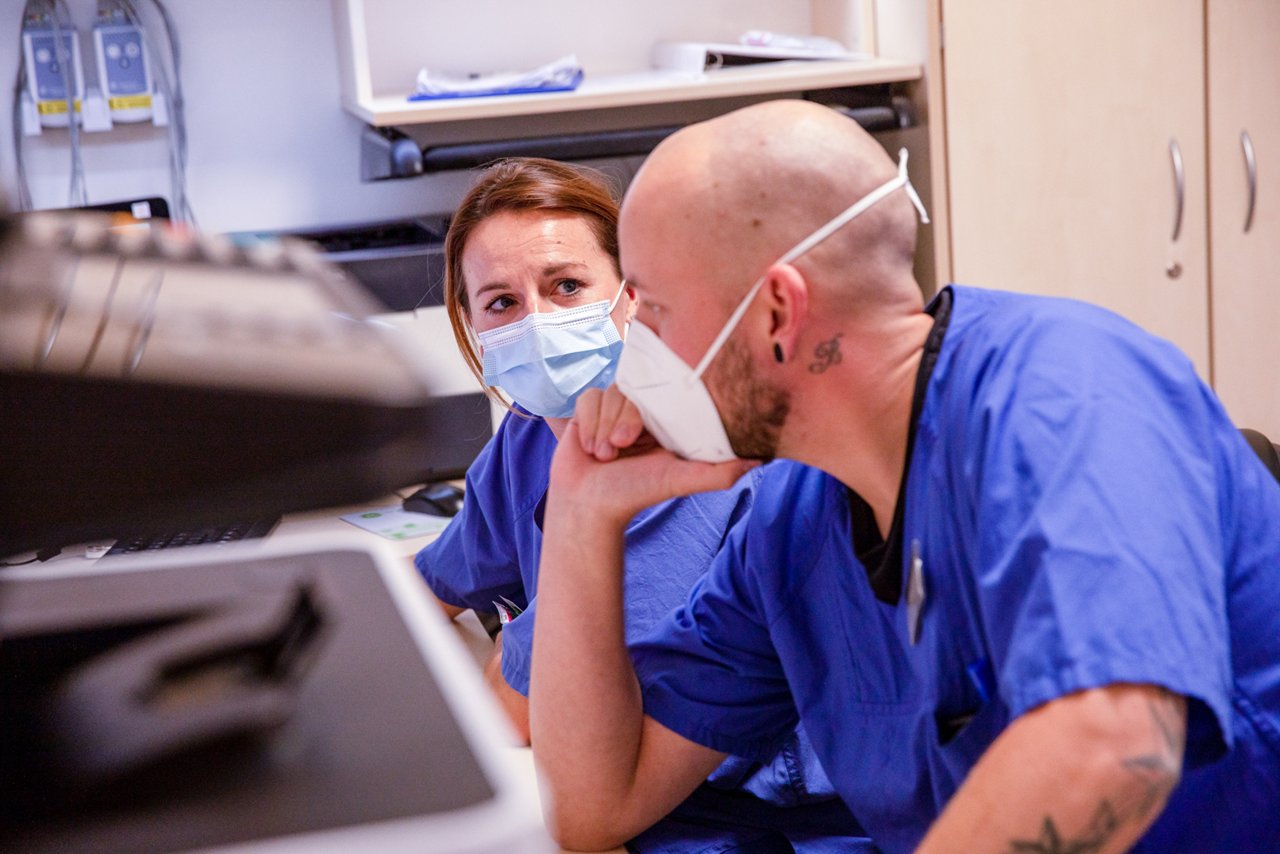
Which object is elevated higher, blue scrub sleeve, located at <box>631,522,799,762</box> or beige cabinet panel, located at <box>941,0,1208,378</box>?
beige cabinet panel, located at <box>941,0,1208,378</box>

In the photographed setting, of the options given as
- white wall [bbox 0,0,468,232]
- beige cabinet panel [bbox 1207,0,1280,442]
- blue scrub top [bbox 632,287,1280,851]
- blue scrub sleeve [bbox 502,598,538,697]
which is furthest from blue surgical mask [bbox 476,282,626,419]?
beige cabinet panel [bbox 1207,0,1280,442]

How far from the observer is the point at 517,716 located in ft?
4.35

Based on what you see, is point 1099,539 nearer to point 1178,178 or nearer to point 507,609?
point 507,609

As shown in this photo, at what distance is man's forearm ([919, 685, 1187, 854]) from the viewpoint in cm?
69

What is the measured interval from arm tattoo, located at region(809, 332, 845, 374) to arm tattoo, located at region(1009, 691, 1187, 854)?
1.16 ft

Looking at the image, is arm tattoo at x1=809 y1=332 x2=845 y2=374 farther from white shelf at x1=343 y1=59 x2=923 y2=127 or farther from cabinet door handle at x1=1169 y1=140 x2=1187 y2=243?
cabinet door handle at x1=1169 y1=140 x2=1187 y2=243

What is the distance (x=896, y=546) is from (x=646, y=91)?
1.51 metres

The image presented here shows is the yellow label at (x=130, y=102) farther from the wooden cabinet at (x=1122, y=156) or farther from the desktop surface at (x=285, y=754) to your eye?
the desktop surface at (x=285, y=754)

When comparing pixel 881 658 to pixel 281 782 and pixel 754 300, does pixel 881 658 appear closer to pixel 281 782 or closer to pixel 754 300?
pixel 754 300

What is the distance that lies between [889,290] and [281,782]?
68cm

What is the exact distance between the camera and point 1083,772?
0.69 metres

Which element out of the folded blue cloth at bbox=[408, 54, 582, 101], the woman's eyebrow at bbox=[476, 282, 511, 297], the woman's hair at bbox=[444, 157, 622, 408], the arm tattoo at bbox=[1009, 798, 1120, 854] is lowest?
the arm tattoo at bbox=[1009, 798, 1120, 854]

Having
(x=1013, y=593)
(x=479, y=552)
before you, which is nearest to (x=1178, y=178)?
(x=479, y=552)

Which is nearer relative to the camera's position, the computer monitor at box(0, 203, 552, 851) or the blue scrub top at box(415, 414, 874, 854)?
the computer monitor at box(0, 203, 552, 851)
